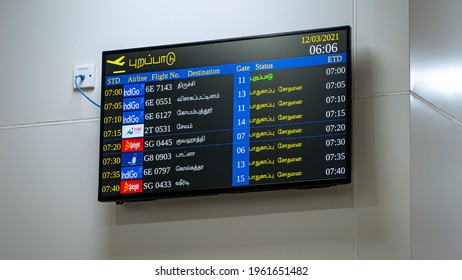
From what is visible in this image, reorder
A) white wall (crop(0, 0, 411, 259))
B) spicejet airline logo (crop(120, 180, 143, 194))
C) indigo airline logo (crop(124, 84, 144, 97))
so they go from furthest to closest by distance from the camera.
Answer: indigo airline logo (crop(124, 84, 144, 97)), spicejet airline logo (crop(120, 180, 143, 194)), white wall (crop(0, 0, 411, 259))

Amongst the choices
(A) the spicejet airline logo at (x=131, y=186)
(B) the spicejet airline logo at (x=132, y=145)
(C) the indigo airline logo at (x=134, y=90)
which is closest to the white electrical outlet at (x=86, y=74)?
(C) the indigo airline logo at (x=134, y=90)

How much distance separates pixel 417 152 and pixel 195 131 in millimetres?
836

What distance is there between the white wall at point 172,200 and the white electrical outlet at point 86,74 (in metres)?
0.05

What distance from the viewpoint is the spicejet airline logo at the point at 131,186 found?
12.1 ft

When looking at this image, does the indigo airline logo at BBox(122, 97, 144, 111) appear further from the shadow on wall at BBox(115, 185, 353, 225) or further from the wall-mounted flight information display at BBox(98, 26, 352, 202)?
the shadow on wall at BBox(115, 185, 353, 225)

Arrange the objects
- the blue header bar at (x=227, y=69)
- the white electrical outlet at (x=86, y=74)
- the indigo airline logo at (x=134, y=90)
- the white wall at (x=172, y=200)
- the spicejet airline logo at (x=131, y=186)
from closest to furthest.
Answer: the white wall at (x=172, y=200)
the blue header bar at (x=227, y=69)
the spicejet airline logo at (x=131, y=186)
the indigo airline logo at (x=134, y=90)
the white electrical outlet at (x=86, y=74)

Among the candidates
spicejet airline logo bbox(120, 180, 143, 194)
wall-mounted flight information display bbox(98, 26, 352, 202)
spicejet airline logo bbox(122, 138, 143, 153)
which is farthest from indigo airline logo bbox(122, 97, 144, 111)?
spicejet airline logo bbox(120, 180, 143, 194)

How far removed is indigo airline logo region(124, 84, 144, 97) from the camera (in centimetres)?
379

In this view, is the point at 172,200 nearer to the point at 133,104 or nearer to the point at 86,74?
the point at 133,104

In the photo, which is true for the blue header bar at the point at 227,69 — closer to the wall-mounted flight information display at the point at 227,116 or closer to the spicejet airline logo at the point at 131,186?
the wall-mounted flight information display at the point at 227,116

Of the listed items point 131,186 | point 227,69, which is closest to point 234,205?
point 131,186

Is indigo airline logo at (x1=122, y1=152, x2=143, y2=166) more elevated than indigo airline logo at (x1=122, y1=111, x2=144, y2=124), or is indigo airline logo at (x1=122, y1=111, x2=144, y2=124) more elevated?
indigo airline logo at (x1=122, y1=111, x2=144, y2=124)

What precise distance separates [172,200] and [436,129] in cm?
105

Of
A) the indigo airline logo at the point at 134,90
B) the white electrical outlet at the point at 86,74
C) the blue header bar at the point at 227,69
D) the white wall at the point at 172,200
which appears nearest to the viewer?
the white wall at the point at 172,200
